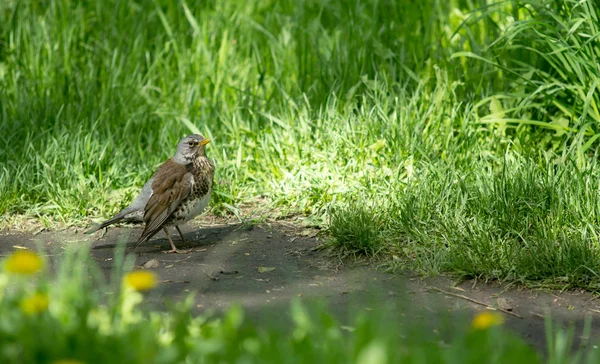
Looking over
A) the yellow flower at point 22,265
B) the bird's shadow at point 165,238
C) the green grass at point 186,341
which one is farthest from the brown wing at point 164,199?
the yellow flower at point 22,265

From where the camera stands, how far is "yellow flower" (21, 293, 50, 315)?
3002 millimetres

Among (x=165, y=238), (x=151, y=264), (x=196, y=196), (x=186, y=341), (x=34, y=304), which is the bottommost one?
(x=165, y=238)

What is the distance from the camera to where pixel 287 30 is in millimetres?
7887

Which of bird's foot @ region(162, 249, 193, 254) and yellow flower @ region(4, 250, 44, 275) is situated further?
bird's foot @ region(162, 249, 193, 254)

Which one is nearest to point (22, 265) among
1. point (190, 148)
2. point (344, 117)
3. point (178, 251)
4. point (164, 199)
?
point (164, 199)

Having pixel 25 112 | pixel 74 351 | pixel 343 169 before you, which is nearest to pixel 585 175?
pixel 343 169

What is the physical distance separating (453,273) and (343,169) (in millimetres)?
1445

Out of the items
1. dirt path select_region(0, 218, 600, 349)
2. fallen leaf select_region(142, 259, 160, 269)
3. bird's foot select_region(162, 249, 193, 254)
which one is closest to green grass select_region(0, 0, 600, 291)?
dirt path select_region(0, 218, 600, 349)

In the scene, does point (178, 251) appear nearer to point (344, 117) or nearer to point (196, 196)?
point (196, 196)

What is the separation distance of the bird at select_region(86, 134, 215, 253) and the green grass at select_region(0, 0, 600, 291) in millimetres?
556

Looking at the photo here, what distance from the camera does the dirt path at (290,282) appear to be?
4559mm

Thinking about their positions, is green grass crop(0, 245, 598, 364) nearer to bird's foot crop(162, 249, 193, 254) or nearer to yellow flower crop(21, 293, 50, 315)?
yellow flower crop(21, 293, 50, 315)

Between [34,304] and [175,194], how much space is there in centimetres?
260

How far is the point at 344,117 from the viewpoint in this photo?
6664 millimetres
